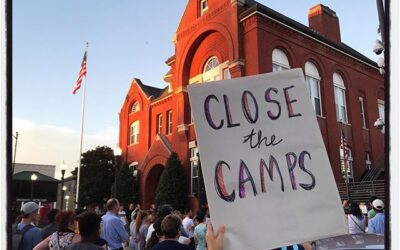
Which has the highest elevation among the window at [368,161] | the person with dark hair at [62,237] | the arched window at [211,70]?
the arched window at [211,70]

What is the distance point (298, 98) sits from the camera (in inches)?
110

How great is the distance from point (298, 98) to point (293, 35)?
19.7 m

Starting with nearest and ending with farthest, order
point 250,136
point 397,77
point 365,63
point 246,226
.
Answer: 1. point 397,77
2. point 246,226
3. point 250,136
4. point 365,63

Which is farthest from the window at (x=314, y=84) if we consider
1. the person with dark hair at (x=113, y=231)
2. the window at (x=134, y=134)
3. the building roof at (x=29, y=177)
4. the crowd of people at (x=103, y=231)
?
the building roof at (x=29, y=177)

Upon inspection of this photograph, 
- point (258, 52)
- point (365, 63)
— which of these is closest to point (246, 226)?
point (258, 52)

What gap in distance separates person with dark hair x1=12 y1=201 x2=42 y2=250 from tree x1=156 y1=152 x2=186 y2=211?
14.8 m

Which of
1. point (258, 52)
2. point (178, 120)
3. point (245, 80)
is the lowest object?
point (245, 80)

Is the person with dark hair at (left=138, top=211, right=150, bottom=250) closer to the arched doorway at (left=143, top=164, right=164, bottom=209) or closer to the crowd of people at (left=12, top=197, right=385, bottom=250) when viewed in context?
the crowd of people at (left=12, top=197, right=385, bottom=250)

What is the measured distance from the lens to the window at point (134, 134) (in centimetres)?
2962

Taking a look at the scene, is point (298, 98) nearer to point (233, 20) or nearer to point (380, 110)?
point (233, 20)

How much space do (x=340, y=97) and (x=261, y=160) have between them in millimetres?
23862

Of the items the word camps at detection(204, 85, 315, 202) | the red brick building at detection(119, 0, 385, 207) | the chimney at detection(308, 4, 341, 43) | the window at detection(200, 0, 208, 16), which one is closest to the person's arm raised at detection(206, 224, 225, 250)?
the word camps at detection(204, 85, 315, 202)

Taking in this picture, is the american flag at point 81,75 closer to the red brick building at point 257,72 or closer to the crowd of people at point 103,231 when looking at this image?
the red brick building at point 257,72

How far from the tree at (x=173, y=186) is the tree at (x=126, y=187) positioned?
4708mm
